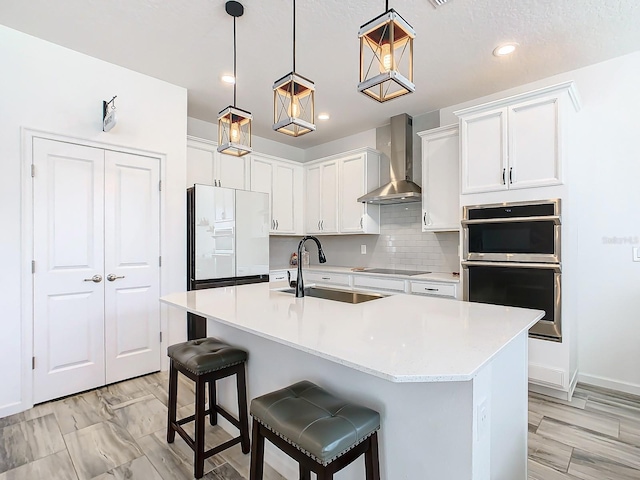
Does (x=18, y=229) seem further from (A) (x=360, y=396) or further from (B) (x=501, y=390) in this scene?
(B) (x=501, y=390)

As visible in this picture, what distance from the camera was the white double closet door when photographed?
2.67 m

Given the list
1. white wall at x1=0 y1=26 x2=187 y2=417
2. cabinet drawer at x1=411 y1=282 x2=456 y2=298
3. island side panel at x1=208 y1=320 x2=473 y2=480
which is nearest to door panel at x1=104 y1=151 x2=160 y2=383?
white wall at x1=0 y1=26 x2=187 y2=417

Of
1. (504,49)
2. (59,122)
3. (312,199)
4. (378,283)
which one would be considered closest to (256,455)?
(378,283)

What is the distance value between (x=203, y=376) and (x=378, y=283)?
2.45m

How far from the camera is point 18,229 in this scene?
2.52 meters

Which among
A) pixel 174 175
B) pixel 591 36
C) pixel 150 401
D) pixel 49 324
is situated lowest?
pixel 150 401

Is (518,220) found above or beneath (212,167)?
beneath

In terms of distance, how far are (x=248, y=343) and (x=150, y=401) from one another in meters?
1.27

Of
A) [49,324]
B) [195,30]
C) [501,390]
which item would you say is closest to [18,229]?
[49,324]

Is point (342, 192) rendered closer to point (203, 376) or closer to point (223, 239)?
point (223, 239)

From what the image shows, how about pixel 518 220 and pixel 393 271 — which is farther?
pixel 393 271

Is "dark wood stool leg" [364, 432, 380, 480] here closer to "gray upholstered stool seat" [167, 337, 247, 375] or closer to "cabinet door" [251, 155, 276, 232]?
"gray upholstered stool seat" [167, 337, 247, 375]

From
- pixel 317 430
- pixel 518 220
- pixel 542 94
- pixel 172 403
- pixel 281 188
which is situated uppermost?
pixel 542 94

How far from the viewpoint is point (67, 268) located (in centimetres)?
278
